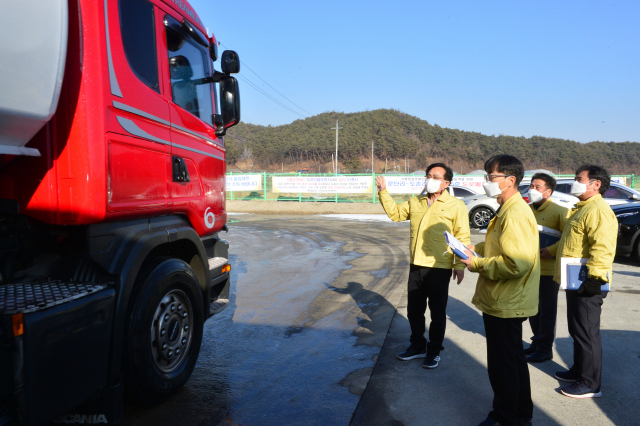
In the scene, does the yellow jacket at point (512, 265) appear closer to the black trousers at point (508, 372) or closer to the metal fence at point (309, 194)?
the black trousers at point (508, 372)

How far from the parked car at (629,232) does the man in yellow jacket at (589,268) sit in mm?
6053

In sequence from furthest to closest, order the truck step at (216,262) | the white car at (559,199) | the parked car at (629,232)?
the white car at (559,199) < the parked car at (629,232) < the truck step at (216,262)

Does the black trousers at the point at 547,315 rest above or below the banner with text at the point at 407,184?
below

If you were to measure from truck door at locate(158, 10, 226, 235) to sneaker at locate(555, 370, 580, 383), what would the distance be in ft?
10.8

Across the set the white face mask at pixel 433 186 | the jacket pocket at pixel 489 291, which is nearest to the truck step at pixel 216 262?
Answer: the white face mask at pixel 433 186

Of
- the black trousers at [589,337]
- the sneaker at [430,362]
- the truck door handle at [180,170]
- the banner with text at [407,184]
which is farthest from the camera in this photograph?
the banner with text at [407,184]

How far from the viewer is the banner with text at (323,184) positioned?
23367 mm

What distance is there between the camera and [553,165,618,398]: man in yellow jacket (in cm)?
336

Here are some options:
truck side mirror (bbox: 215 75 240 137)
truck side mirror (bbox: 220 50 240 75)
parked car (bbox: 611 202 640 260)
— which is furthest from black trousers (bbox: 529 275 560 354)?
parked car (bbox: 611 202 640 260)

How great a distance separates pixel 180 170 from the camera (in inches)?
145

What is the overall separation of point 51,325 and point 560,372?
3.73 m

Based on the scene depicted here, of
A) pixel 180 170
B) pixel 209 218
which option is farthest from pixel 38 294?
pixel 209 218

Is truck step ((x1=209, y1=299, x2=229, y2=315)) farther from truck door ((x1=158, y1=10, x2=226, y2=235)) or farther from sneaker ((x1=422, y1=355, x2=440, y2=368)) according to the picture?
sneaker ((x1=422, y1=355, x2=440, y2=368))

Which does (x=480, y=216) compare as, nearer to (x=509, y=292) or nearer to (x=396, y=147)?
(x=509, y=292)
